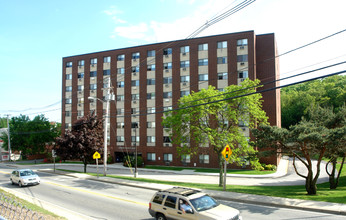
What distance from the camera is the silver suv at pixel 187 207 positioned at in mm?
8961

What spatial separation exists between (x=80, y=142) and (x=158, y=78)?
63.3 ft

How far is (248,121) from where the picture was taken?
2250 cm

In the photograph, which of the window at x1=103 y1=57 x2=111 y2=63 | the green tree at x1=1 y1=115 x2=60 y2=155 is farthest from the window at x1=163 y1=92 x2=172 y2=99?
Result: the green tree at x1=1 y1=115 x2=60 y2=155

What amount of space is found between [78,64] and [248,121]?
139ft

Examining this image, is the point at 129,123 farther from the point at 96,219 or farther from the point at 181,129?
the point at 96,219

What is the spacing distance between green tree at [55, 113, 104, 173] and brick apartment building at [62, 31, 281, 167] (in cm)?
1321

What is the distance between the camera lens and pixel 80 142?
1195 inches

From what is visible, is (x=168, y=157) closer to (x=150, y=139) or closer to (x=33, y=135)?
(x=150, y=139)

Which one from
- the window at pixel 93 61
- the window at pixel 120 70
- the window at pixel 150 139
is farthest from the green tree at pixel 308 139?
the window at pixel 93 61

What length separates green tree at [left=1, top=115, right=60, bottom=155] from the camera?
55.8 meters

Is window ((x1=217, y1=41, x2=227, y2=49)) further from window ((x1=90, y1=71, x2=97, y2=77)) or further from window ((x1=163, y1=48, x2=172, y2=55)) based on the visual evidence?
window ((x1=90, y1=71, x2=97, y2=77))

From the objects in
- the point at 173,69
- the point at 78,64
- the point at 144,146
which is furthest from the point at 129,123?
the point at 78,64

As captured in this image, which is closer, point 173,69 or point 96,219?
point 96,219

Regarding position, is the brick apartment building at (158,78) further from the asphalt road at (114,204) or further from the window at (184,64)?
the asphalt road at (114,204)
